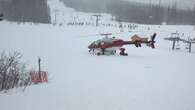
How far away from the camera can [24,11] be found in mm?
47812

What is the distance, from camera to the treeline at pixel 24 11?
1838 inches

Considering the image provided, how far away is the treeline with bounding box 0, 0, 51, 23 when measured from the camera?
46.7 metres

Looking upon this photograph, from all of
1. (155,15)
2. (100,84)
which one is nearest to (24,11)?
(155,15)

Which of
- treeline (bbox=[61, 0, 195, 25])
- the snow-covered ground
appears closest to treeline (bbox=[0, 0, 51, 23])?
treeline (bbox=[61, 0, 195, 25])

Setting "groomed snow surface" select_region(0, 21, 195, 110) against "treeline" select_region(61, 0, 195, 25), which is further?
"treeline" select_region(61, 0, 195, 25)

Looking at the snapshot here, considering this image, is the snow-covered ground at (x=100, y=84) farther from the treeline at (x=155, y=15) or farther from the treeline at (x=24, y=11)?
the treeline at (x=155, y=15)

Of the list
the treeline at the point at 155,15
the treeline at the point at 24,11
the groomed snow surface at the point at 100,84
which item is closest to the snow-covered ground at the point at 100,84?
the groomed snow surface at the point at 100,84

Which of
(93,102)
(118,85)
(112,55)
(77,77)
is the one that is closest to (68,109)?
(93,102)

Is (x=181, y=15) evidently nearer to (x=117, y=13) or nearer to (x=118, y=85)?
(x=117, y=13)

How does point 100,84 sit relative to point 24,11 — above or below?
below

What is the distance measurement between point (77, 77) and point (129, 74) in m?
2.66

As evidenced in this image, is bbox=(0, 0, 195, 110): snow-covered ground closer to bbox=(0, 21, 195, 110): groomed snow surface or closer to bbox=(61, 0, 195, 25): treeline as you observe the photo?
bbox=(0, 21, 195, 110): groomed snow surface

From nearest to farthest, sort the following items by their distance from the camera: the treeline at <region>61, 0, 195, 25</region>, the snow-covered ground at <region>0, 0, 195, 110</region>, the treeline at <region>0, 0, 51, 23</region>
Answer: the snow-covered ground at <region>0, 0, 195, 110</region>, the treeline at <region>0, 0, 51, 23</region>, the treeline at <region>61, 0, 195, 25</region>

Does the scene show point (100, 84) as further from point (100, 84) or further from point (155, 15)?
point (155, 15)
